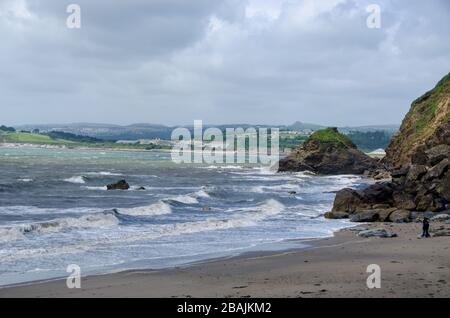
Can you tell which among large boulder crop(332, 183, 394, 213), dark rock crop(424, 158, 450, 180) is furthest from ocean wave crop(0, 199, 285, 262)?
dark rock crop(424, 158, 450, 180)

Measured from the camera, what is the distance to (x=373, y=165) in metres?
108

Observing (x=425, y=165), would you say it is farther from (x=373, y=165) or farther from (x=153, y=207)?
(x=373, y=165)

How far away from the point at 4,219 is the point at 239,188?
35647 mm

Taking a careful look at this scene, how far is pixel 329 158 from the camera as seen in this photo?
349ft

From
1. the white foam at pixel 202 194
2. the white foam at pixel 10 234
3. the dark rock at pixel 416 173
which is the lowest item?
the white foam at pixel 202 194

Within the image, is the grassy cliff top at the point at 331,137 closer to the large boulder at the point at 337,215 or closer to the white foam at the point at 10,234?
the large boulder at the point at 337,215

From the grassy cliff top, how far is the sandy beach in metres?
81.8

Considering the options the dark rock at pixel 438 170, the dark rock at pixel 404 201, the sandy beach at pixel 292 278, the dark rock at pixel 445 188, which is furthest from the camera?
the dark rock at pixel 438 170

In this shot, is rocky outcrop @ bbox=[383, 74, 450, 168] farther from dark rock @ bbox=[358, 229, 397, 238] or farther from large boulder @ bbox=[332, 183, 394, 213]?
dark rock @ bbox=[358, 229, 397, 238]

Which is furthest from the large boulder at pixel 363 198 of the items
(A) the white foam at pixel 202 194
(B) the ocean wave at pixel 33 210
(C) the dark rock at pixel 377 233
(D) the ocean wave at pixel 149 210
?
(A) the white foam at pixel 202 194

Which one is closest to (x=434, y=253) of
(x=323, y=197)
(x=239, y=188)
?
(x=323, y=197)

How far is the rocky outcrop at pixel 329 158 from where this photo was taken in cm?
10631

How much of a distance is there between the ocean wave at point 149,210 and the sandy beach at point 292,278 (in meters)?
19.2

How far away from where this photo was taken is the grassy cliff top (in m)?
108
